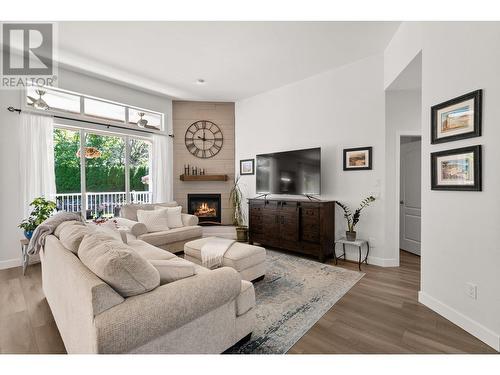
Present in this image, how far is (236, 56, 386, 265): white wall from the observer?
3578 millimetres

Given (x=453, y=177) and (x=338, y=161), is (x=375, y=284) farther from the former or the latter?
(x=338, y=161)

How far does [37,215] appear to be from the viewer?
3334 millimetres

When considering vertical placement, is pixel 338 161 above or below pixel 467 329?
above

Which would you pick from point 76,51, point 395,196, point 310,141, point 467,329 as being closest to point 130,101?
point 76,51

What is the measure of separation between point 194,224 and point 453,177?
376cm

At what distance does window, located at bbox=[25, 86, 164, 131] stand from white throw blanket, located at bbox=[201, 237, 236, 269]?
10.7 feet

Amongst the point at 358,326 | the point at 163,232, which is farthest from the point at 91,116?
the point at 358,326

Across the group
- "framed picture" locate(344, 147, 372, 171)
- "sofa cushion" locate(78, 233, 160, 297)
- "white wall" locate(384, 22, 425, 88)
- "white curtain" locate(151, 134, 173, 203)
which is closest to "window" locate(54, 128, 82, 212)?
"white curtain" locate(151, 134, 173, 203)

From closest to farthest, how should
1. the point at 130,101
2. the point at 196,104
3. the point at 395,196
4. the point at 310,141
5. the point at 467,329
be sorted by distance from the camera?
the point at 467,329
the point at 395,196
the point at 310,141
the point at 130,101
the point at 196,104

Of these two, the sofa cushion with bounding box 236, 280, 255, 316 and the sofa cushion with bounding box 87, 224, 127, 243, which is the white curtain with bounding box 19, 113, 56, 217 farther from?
the sofa cushion with bounding box 236, 280, 255, 316

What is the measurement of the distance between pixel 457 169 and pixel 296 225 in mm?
2250

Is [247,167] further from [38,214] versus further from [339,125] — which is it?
[38,214]

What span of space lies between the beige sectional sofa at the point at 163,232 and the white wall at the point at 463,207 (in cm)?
334
